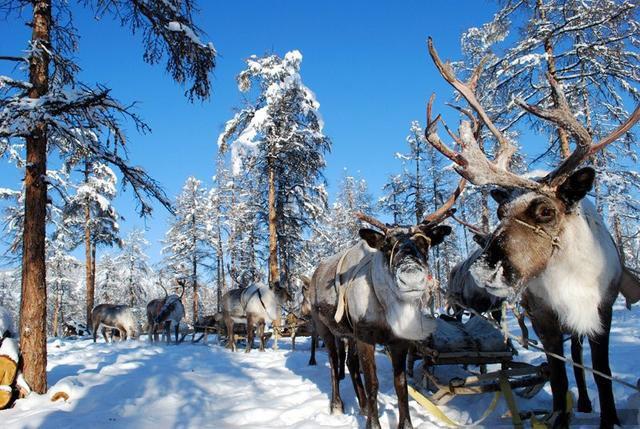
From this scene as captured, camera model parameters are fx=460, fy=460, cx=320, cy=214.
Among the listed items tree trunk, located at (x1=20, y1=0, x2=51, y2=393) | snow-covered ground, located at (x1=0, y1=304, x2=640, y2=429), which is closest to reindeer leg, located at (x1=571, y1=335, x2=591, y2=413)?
snow-covered ground, located at (x1=0, y1=304, x2=640, y2=429)

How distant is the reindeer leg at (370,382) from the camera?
15.3 ft

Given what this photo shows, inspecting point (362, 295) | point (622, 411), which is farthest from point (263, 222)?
point (622, 411)

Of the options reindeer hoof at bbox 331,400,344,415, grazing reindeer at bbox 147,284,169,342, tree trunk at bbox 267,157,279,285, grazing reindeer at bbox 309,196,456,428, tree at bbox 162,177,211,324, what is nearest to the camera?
grazing reindeer at bbox 309,196,456,428

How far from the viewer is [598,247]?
342 cm

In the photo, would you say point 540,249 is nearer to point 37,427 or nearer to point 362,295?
point 362,295

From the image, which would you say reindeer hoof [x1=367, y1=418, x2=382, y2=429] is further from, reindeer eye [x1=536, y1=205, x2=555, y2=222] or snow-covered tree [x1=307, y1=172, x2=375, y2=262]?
snow-covered tree [x1=307, y1=172, x2=375, y2=262]

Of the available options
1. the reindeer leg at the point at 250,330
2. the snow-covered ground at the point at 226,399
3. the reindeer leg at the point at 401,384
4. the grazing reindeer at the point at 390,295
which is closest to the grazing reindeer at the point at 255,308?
the reindeer leg at the point at 250,330

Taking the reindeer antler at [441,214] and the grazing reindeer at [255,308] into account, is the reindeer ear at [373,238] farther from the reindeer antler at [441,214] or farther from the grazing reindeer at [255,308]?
the grazing reindeer at [255,308]

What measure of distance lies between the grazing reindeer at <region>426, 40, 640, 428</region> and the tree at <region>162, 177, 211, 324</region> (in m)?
32.8

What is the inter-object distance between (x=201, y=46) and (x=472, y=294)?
5905 mm

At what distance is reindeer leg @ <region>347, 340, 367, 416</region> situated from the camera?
549cm

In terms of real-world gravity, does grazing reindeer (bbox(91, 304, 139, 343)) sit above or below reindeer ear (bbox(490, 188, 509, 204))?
below

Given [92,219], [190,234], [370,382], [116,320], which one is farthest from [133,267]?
[370,382]

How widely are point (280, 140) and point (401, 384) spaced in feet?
47.7
